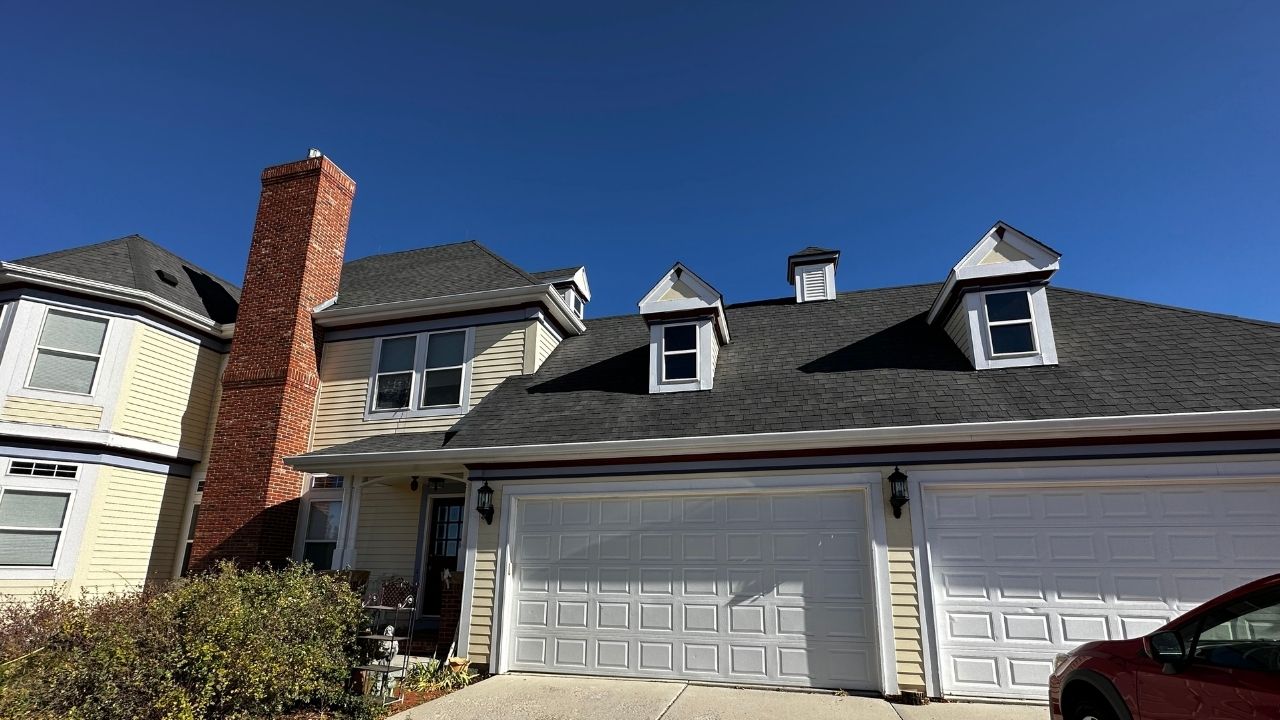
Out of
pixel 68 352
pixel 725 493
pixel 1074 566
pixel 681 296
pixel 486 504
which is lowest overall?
pixel 1074 566

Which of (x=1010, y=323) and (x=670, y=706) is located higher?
(x=1010, y=323)

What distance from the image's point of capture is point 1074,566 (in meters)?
7.63

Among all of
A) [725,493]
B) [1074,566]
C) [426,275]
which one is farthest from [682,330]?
[426,275]

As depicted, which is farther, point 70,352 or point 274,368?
point 274,368

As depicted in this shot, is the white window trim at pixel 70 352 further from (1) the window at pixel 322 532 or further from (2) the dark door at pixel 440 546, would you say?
(2) the dark door at pixel 440 546

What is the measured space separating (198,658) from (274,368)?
8.18 metres

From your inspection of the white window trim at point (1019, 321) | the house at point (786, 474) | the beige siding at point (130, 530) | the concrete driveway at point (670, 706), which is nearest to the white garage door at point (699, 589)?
the house at point (786, 474)

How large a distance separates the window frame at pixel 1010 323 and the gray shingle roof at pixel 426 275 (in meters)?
7.98

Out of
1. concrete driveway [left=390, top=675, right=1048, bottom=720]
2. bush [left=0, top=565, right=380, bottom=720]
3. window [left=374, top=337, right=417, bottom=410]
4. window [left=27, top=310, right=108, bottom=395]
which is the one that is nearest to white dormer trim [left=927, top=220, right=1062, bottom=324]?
concrete driveway [left=390, top=675, right=1048, bottom=720]

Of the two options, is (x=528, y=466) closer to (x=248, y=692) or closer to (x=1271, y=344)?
(x=248, y=692)

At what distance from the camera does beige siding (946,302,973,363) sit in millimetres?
9883

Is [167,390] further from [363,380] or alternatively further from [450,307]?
[450,307]

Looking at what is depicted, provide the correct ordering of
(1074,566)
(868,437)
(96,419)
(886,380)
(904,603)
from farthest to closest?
(96,419)
(886,380)
(868,437)
(904,603)
(1074,566)

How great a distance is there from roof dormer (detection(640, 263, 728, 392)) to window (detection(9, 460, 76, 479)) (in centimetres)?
1103
